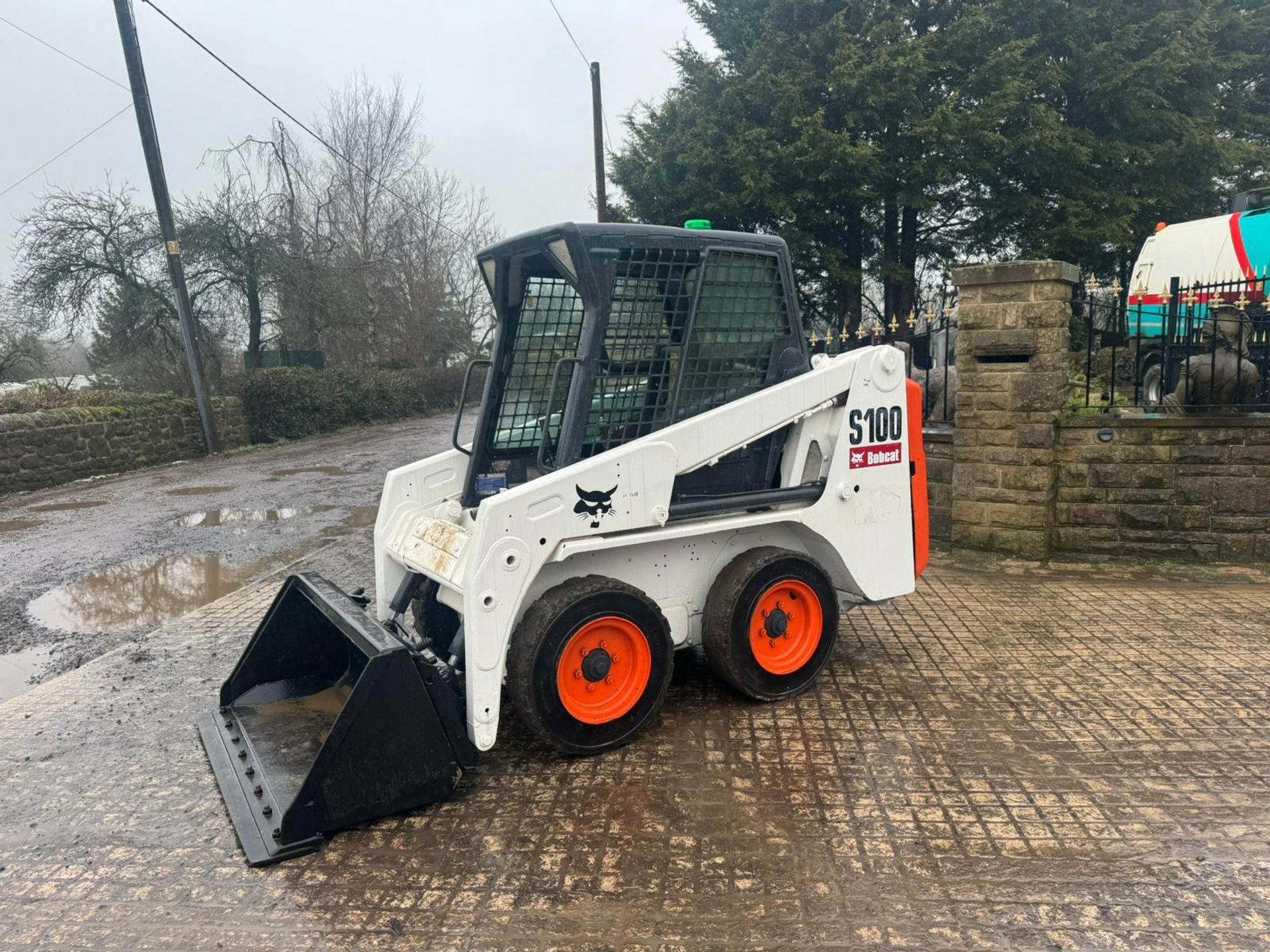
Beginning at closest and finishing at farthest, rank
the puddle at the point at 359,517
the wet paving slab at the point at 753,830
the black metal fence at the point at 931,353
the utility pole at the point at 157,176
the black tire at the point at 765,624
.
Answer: the wet paving slab at the point at 753,830, the black tire at the point at 765,624, the black metal fence at the point at 931,353, the puddle at the point at 359,517, the utility pole at the point at 157,176

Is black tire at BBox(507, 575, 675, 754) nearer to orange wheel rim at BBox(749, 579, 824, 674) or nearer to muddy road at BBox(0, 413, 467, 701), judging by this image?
orange wheel rim at BBox(749, 579, 824, 674)

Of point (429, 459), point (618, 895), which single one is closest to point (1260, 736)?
point (618, 895)

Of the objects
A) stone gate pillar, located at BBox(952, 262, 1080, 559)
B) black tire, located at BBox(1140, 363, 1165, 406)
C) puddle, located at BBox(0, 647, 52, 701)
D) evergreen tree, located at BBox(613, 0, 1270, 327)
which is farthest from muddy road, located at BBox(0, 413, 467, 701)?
evergreen tree, located at BBox(613, 0, 1270, 327)

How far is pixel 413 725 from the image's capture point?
317 cm

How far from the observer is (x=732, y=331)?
4180mm

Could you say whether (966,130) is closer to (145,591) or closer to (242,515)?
(242,515)

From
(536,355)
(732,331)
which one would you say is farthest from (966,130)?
(536,355)

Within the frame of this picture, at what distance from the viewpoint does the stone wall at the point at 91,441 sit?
1223 centimetres

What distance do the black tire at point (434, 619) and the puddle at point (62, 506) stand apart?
881 cm

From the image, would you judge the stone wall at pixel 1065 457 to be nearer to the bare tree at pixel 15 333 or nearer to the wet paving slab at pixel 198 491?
the wet paving slab at pixel 198 491

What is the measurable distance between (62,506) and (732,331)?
34.9 ft

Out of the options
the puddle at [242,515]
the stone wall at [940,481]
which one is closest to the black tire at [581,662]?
the stone wall at [940,481]

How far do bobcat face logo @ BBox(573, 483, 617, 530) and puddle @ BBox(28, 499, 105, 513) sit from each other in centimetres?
1004

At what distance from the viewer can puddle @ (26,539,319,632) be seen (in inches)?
249
